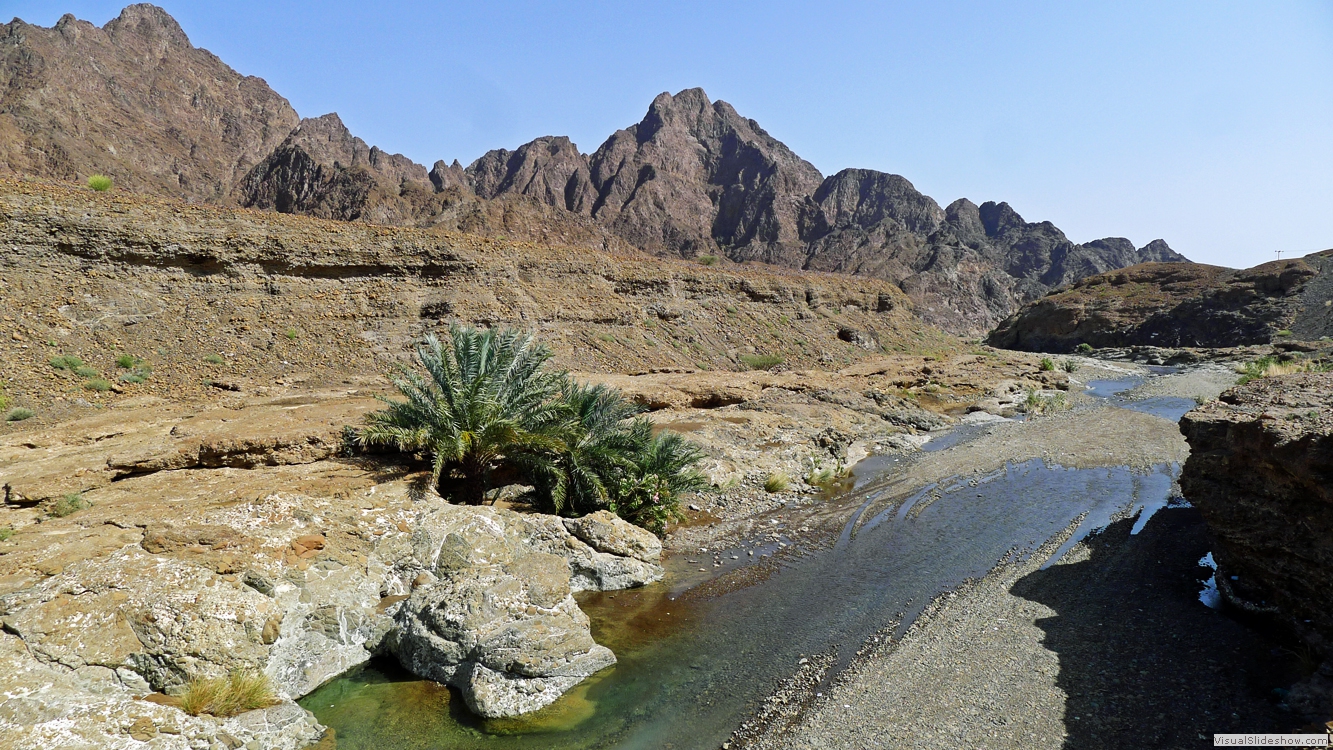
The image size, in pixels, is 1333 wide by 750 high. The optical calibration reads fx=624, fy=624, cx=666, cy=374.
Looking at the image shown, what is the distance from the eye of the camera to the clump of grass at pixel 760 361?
3142cm

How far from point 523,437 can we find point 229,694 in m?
4.95

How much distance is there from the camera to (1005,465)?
15.9 metres

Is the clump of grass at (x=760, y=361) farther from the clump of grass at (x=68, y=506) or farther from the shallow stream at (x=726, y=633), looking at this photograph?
the clump of grass at (x=68, y=506)

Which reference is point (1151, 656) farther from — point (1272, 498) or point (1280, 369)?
point (1280, 369)

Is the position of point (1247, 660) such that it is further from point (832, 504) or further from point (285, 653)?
point (285, 653)

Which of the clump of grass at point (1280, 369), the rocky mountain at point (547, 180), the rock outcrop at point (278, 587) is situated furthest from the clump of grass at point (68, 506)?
the rocky mountain at point (547, 180)

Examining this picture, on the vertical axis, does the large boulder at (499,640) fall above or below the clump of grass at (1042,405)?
below

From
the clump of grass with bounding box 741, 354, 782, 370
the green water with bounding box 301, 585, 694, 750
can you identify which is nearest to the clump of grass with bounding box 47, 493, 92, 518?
the green water with bounding box 301, 585, 694, 750

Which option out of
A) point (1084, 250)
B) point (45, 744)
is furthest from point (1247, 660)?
point (1084, 250)

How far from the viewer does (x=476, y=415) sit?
949cm

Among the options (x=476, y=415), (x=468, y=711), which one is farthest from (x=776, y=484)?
(x=468, y=711)

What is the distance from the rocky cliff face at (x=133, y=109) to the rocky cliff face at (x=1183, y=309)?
84.6 metres

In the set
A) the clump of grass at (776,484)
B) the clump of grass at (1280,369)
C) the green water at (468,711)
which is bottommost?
the green water at (468,711)

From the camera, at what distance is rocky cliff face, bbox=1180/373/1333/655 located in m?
5.95
